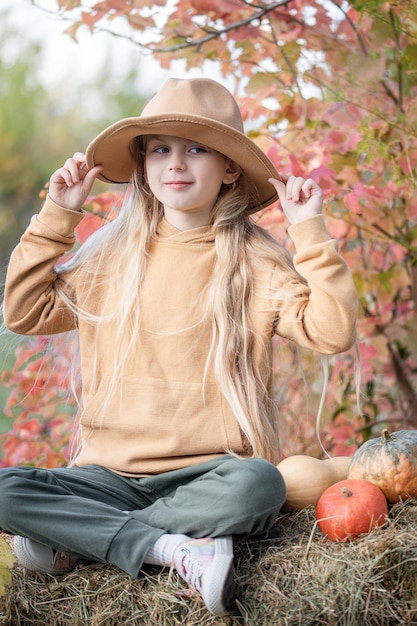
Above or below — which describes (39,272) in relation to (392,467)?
above

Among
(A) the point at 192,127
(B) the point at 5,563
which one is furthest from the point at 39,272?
(B) the point at 5,563

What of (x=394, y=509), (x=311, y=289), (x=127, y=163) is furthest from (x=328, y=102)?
(x=394, y=509)

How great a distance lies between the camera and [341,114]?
3.66 m

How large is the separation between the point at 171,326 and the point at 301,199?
1.89 feet

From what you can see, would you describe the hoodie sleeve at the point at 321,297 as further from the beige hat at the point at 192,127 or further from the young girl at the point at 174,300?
the beige hat at the point at 192,127

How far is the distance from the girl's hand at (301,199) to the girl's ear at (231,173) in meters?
0.25

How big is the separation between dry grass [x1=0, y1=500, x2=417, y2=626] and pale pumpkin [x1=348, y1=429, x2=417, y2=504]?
0.11 meters

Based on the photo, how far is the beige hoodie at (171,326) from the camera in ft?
8.43

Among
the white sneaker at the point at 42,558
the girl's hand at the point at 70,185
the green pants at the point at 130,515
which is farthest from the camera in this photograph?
the girl's hand at the point at 70,185

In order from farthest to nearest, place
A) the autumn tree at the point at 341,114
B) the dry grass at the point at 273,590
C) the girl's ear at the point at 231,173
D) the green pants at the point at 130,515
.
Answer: the autumn tree at the point at 341,114, the girl's ear at the point at 231,173, the green pants at the point at 130,515, the dry grass at the point at 273,590

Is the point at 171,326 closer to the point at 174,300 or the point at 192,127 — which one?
the point at 174,300

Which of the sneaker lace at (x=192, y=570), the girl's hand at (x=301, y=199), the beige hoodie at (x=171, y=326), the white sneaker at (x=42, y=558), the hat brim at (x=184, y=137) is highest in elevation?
the hat brim at (x=184, y=137)

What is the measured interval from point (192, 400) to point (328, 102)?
1.82 metres

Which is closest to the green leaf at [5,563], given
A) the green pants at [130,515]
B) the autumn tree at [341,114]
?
the green pants at [130,515]
